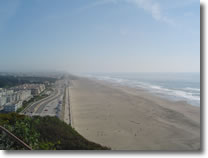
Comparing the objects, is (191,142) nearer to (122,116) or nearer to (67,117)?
(122,116)

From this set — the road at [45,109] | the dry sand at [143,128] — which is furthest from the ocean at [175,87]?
the road at [45,109]

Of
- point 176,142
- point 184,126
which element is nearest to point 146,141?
point 176,142

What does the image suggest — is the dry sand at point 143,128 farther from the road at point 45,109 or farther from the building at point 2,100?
the building at point 2,100

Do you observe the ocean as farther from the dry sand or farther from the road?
the road

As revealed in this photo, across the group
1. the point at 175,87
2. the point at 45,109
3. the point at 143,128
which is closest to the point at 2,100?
the point at 45,109

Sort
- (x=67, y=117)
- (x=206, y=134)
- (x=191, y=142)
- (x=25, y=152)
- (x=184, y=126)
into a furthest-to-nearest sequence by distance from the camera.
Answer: (x=67, y=117) < (x=184, y=126) < (x=191, y=142) < (x=206, y=134) < (x=25, y=152)

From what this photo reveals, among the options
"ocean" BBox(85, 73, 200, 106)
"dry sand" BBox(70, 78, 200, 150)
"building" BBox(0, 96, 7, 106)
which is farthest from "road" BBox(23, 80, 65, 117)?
"ocean" BBox(85, 73, 200, 106)

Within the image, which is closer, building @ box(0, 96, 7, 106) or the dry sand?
the dry sand

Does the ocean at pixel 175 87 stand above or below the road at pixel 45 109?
above

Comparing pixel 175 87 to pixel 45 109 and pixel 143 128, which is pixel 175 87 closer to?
pixel 143 128

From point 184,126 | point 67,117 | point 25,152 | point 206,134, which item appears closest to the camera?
point 25,152

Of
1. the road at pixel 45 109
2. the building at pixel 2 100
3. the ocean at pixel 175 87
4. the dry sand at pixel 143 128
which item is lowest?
the dry sand at pixel 143 128
